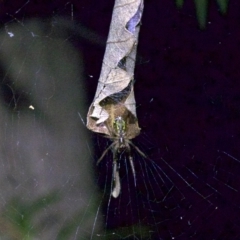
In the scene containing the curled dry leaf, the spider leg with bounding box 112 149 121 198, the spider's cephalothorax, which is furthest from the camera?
the spider leg with bounding box 112 149 121 198

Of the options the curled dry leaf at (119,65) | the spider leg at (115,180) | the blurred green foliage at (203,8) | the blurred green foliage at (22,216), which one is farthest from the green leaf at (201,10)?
the blurred green foliage at (22,216)

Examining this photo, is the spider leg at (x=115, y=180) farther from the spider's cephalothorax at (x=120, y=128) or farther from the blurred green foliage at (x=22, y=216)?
the blurred green foliage at (x=22, y=216)

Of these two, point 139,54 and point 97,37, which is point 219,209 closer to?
point 139,54

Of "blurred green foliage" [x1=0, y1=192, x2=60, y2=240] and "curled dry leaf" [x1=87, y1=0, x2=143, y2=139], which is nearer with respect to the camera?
"curled dry leaf" [x1=87, y1=0, x2=143, y2=139]

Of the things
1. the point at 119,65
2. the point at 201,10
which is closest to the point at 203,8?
the point at 201,10

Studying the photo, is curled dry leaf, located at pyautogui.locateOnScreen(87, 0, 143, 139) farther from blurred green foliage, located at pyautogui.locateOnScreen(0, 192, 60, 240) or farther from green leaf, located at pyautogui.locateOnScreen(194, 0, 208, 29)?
blurred green foliage, located at pyautogui.locateOnScreen(0, 192, 60, 240)

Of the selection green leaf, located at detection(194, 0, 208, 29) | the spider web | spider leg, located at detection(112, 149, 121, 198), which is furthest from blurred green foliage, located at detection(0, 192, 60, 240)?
green leaf, located at detection(194, 0, 208, 29)

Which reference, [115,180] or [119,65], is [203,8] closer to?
[119,65]

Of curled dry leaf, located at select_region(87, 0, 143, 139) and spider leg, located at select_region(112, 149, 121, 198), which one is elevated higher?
curled dry leaf, located at select_region(87, 0, 143, 139)
